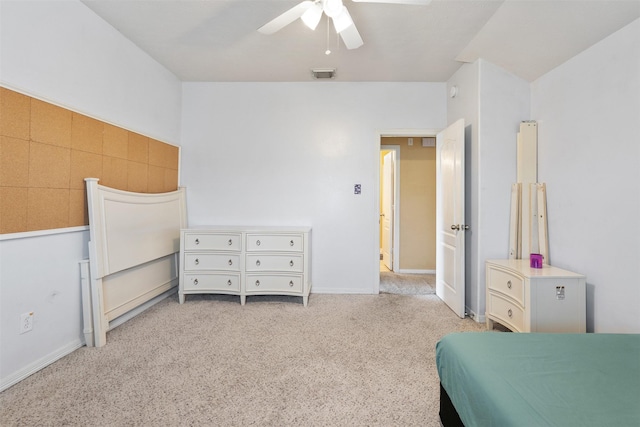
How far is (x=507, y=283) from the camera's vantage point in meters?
2.32

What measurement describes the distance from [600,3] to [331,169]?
255cm

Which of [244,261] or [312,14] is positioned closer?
[312,14]

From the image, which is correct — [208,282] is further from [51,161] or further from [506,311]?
[506,311]

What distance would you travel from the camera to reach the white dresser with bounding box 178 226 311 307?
3.18 meters

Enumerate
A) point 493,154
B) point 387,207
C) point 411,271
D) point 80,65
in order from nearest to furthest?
1. point 80,65
2. point 493,154
3. point 411,271
4. point 387,207

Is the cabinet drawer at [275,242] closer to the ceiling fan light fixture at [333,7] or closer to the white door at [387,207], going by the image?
the ceiling fan light fixture at [333,7]

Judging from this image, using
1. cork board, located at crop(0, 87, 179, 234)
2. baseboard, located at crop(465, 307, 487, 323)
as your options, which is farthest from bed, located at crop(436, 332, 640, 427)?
cork board, located at crop(0, 87, 179, 234)

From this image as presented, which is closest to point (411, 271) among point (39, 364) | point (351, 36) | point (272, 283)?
point (272, 283)

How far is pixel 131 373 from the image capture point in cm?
191

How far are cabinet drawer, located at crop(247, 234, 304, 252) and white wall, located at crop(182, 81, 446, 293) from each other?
1.67 feet

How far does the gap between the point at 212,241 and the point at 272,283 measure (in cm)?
81

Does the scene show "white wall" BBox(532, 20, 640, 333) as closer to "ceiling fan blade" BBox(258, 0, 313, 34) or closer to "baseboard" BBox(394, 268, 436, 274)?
"ceiling fan blade" BBox(258, 0, 313, 34)

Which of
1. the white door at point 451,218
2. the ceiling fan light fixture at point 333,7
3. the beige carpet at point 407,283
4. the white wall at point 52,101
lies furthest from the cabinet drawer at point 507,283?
the white wall at point 52,101

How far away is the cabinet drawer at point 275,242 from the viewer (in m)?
3.18
